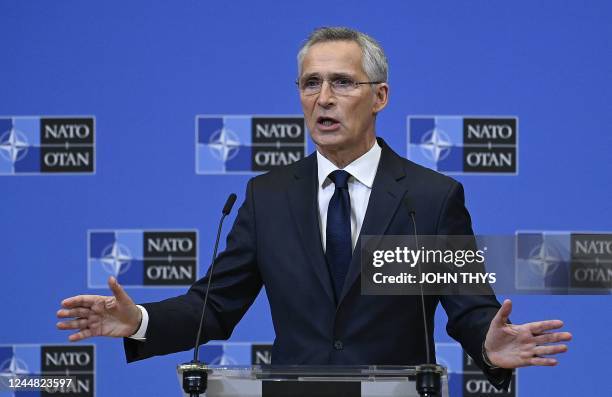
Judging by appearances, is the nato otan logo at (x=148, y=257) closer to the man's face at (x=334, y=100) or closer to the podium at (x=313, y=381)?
the man's face at (x=334, y=100)

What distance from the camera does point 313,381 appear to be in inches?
71.8

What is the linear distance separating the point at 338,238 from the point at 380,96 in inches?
18.0

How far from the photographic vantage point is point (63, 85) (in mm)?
3807

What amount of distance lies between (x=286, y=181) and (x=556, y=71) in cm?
153

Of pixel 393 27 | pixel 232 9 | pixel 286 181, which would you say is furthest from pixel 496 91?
pixel 286 181

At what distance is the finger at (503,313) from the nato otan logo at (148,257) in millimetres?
1929

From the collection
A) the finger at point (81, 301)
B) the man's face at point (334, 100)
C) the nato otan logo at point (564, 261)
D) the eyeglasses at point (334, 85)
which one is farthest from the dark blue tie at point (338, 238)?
the nato otan logo at point (564, 261)

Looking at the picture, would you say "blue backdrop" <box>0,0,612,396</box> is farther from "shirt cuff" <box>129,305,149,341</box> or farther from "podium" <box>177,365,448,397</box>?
"podium" <box>177,365,448,397</box>

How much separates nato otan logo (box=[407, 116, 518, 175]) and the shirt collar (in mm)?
1097

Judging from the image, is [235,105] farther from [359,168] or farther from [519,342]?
[519,342]

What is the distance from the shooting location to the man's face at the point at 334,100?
8.22ft

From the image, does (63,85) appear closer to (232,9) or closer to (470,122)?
(232,9)

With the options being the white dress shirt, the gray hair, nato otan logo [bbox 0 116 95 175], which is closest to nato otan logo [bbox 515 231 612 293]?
the white dress shirt

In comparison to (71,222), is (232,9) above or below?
above
